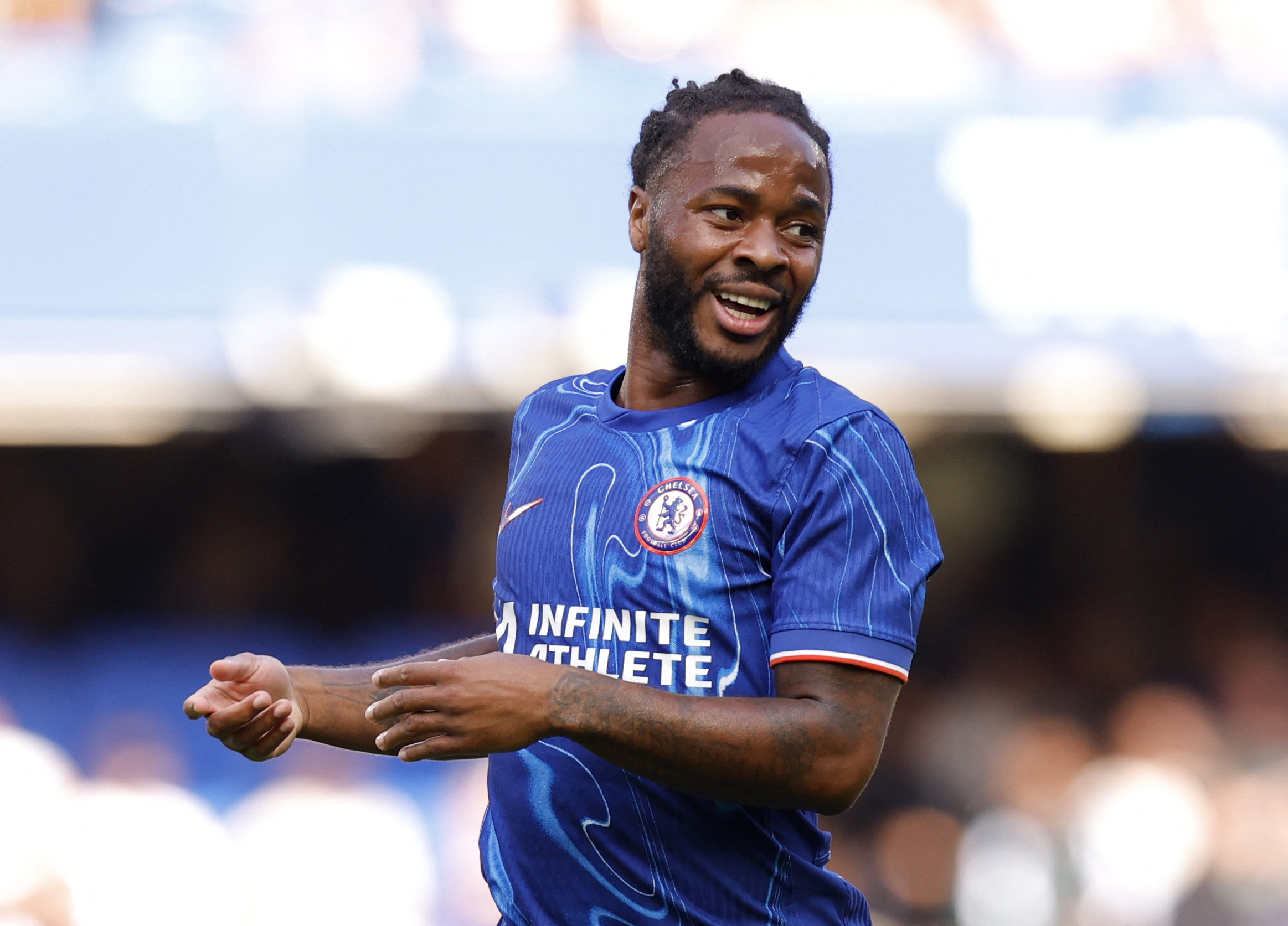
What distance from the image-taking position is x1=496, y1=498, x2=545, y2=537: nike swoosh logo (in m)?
2.26

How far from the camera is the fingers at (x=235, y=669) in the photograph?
6.74ft

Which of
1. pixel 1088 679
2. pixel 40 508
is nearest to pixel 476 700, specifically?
pixel 1088 679

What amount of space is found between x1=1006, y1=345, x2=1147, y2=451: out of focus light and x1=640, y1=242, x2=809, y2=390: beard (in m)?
4.23

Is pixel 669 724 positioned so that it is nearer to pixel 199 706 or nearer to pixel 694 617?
pixel 694 617

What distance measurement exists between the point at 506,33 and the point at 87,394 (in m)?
2.50

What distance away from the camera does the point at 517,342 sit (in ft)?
20.4

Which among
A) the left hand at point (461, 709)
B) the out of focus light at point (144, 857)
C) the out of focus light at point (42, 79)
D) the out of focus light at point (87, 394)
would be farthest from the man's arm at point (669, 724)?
the out of focus light at point (42, 79)

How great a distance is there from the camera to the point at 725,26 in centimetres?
652

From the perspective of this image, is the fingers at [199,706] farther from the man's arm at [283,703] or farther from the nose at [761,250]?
the nose at [761,250]

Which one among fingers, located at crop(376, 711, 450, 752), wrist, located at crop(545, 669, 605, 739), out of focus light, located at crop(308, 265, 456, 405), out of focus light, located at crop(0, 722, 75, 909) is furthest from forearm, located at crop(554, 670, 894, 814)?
out of focus light, located at crop(0, 722, 75, 909)

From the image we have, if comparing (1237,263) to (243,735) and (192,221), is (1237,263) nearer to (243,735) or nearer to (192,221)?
(192,221)

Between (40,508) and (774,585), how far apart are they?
702 centimetres

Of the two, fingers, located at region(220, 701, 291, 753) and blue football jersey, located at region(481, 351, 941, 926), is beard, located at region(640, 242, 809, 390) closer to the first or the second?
blue football jersey, located at region(481, 351, 941, 926)

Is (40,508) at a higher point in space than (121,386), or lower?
lower
